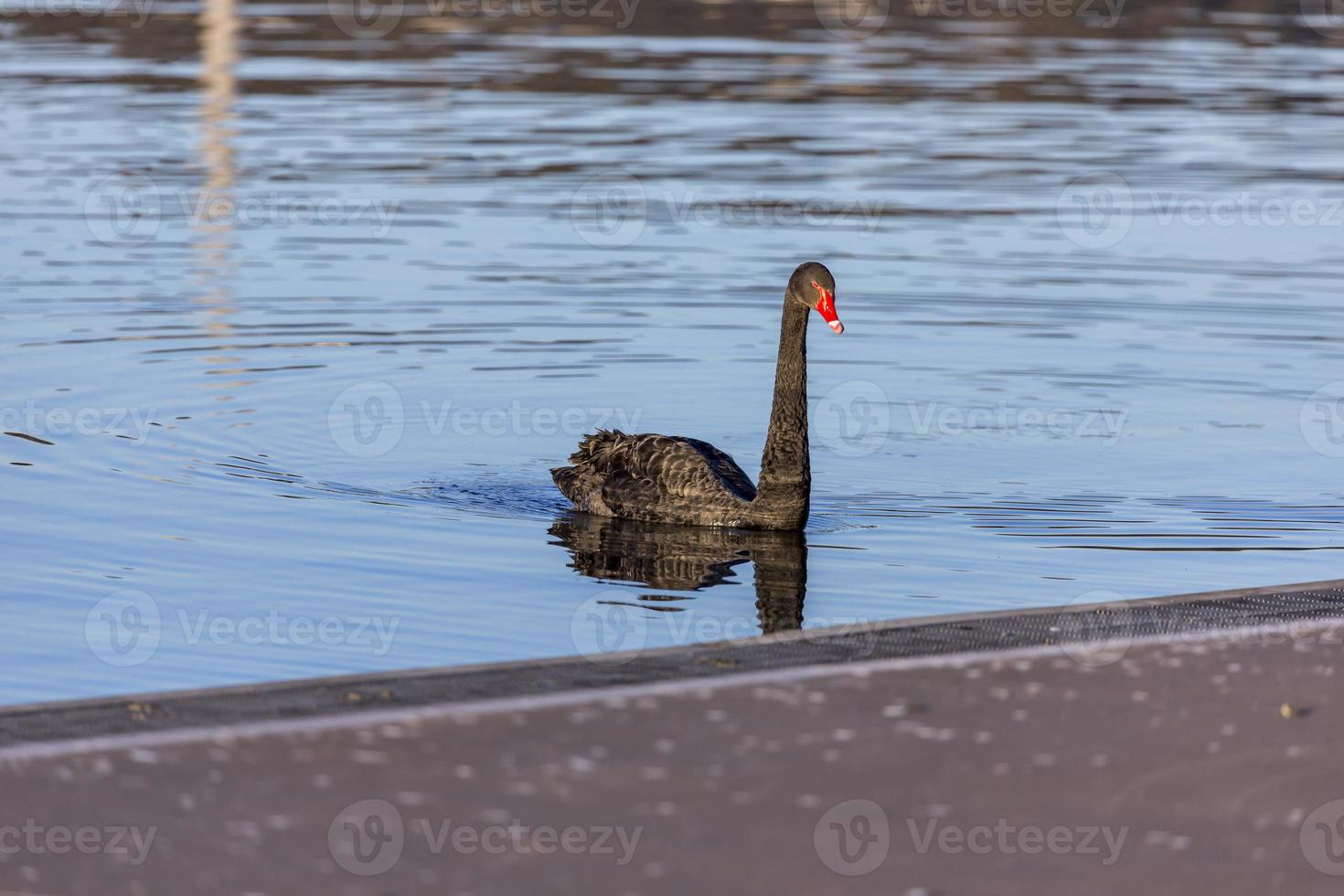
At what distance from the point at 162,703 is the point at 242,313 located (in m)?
11.3

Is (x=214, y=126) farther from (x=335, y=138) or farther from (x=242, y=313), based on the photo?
(x=242, y=313)

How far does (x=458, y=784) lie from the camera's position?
4824 mm
